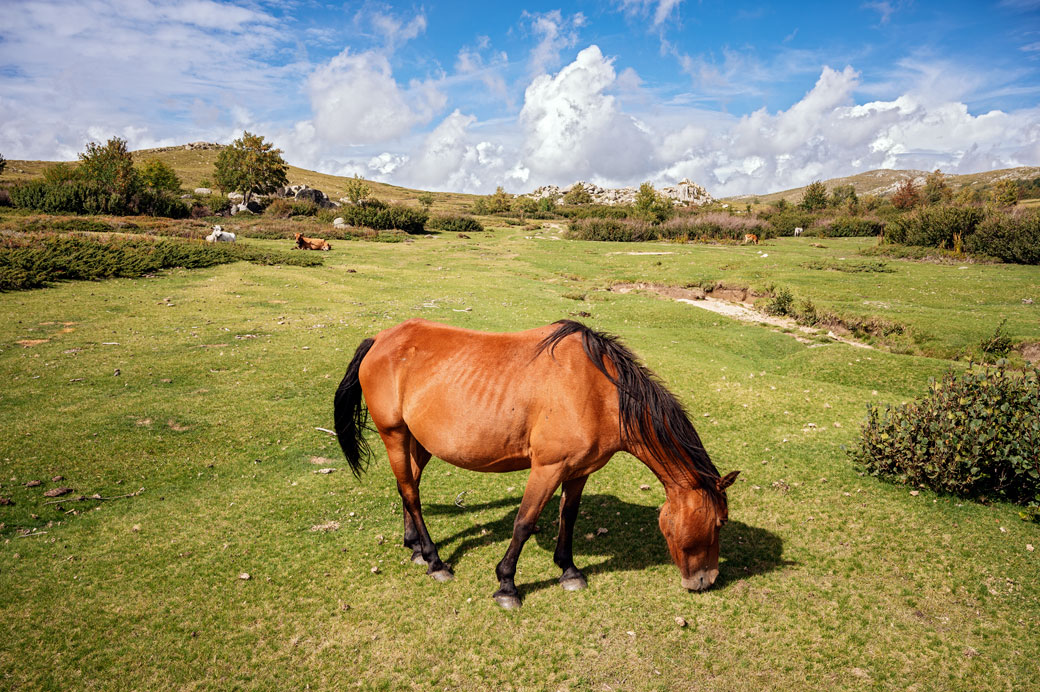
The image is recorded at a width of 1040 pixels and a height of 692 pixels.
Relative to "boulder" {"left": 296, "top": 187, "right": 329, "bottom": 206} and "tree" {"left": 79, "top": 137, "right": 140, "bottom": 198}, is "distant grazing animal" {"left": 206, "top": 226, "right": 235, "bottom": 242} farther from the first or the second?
"boulder" {"left": 296, "top": 187, "right": 329, "bottom": 206}

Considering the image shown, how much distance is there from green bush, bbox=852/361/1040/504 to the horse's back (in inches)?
192

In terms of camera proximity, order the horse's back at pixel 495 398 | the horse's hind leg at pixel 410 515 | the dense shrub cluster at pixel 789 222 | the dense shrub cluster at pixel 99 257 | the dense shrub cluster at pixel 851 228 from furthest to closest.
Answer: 1. the dense shrub cluster at pixel 789 222
2. the dense shrub cluster at pixel 851 228
3. the dense shrub cluster at pixel 99 257
4. the horse's hind leg at pixel 410 515
5. the horse's back at pixel 495 398

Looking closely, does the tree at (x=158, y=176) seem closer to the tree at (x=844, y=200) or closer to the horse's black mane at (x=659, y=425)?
the horse's black mane at (x=659, y=425)

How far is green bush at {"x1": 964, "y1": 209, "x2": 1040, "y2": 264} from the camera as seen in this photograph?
27.0 meters

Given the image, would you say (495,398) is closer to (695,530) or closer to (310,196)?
(695,530)

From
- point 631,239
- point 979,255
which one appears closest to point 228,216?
point 631,239

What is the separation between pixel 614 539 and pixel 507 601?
70.5 inches

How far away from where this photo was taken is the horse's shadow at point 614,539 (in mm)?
5793

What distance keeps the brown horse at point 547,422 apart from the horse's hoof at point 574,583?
0.04 feet

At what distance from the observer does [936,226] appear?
33.7 m

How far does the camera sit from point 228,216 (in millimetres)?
49562

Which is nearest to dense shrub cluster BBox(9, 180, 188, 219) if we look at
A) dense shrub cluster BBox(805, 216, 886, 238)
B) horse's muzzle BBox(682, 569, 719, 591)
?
horse's muzzle BBox(682, 569, 719, 591)

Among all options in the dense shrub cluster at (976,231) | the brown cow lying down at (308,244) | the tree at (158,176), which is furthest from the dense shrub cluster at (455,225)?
the dense shrub cluster at (976,231)

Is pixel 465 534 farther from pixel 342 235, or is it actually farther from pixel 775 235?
→ pixel 775 235
